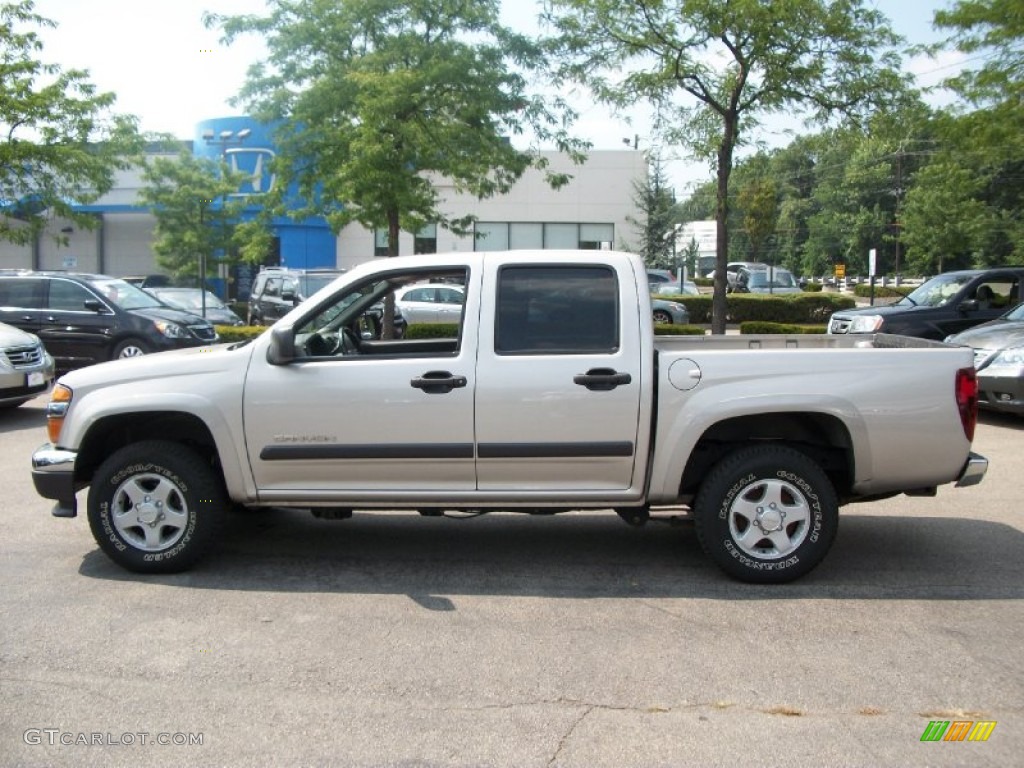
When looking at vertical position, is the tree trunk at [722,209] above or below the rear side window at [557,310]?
above

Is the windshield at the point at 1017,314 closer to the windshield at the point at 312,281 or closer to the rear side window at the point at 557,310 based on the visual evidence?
the rear side window at the point at 557,310

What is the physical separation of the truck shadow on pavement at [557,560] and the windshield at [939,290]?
382 inches

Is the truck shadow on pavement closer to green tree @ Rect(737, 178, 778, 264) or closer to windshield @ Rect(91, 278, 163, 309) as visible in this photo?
windshield @ Rect(91, 278, 163, 309)

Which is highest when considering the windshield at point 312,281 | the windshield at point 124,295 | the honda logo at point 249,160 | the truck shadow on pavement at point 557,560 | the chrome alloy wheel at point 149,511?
the honda logo at point 249,160

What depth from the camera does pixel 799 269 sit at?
249 feet

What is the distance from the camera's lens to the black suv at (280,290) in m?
24.9

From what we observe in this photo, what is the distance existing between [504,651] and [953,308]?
43.1 ft

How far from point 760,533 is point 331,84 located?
13166mm

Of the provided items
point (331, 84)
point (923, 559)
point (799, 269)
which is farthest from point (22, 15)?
point (799, 269)

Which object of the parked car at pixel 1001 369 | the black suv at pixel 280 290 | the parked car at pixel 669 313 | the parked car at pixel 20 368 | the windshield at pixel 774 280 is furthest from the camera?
the windshield at pixel 774 280

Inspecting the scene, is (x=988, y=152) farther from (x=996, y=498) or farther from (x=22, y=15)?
(x=22, y=15)

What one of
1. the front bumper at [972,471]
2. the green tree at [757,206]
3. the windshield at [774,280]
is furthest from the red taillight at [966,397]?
the green tree at [757,206]

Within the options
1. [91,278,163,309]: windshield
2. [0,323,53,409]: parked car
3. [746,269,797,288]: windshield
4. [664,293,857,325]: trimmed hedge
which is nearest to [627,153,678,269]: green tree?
[746,269,797,288]: windshield

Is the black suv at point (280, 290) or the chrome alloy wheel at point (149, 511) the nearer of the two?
the chrome alloy wheel at point (149, 511)
